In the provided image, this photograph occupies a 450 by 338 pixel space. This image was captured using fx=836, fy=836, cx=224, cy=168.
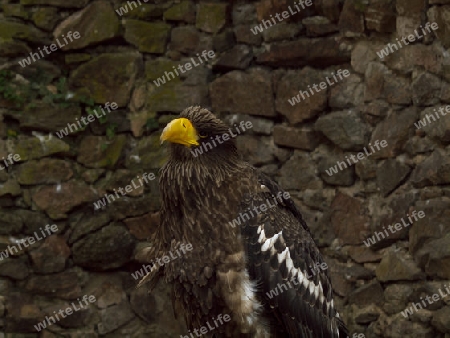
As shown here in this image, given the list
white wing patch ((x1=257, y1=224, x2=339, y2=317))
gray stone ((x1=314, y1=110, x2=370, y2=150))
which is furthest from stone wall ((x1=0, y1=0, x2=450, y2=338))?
white wing patch ((x1=257, y1=224, x2=339, y2=317))

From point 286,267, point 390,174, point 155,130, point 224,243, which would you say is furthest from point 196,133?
point 155,130

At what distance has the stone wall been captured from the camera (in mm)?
4906

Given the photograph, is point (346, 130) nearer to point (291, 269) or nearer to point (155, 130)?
point (155, 130)

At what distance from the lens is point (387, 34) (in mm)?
4848

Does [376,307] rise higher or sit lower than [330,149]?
lower

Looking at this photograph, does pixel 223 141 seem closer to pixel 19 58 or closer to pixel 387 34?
pixel 387 34

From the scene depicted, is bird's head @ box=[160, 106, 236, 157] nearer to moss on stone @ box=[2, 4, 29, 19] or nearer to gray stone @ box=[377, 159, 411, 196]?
gray stone @ box=[377, 159, 411, 196]

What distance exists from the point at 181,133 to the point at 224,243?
1.59 feet

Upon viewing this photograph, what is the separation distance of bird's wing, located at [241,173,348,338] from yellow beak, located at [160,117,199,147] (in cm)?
35

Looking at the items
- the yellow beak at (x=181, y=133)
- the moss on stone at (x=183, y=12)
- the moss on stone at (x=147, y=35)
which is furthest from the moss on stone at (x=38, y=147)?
the yellow beak at (x=181, y=133)

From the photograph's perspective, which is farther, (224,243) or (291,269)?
(291,269)

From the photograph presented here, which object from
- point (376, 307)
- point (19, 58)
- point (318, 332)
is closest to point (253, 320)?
point (318, 332)

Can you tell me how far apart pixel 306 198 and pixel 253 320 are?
1804mm

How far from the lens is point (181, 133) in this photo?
3383 millimetres
